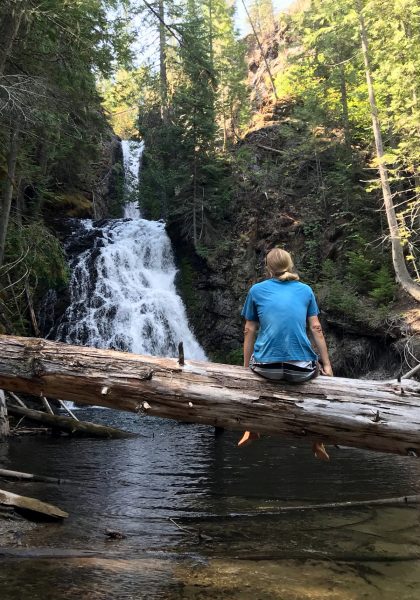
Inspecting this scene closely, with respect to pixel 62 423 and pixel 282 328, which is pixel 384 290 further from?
pixel 282 328

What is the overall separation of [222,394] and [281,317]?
861 millimetres

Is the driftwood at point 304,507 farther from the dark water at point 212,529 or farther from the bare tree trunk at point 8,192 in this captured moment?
the bare tree trunk at point 8,192

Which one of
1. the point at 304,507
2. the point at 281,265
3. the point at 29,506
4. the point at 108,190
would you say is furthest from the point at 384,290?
the point at 108,190

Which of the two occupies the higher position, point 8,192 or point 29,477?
point 8,192

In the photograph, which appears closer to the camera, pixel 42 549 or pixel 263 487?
pixel 42 549

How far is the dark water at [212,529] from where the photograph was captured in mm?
3709

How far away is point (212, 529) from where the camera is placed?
531cm

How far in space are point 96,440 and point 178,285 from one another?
13212mm

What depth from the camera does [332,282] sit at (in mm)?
19094

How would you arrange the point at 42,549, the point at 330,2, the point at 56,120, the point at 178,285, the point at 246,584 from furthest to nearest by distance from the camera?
the point at 178,285 < the point at 330,2 < the point at 56,120 < the point at 42,549 < the point at 246,584

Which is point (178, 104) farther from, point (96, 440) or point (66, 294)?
point (96, 440)

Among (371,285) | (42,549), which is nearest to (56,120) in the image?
(42,549)

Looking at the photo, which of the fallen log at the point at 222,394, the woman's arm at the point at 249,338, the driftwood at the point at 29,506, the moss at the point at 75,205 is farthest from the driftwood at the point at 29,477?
the moss at the point at 75,205

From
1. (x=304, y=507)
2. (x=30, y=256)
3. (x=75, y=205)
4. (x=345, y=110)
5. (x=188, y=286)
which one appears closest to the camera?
(x=304, y=507)
